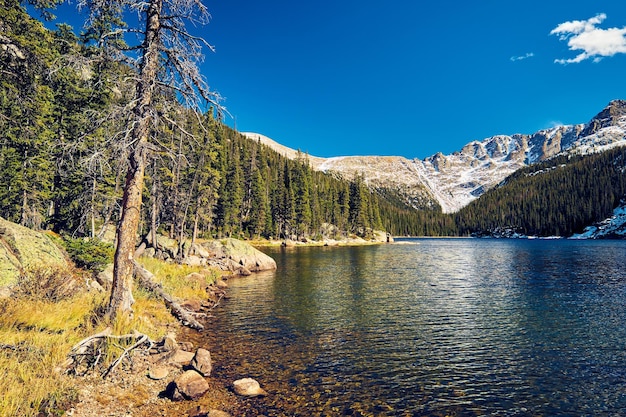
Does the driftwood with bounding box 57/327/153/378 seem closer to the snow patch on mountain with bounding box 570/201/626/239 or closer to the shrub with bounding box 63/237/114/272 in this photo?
the shrub with bounding box 63/237/114/272

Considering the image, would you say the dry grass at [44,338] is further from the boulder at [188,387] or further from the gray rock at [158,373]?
the boulder at [188,387]

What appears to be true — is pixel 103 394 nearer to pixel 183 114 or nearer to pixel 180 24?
pixel 183 114

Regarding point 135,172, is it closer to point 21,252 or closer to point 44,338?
point 44,338

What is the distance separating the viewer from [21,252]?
13.8 meters

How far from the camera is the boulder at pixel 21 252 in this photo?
1217 cm

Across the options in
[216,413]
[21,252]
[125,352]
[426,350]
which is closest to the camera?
[216,413]

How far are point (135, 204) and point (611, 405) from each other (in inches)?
637

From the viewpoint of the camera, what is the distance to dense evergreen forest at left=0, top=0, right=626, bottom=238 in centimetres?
1177

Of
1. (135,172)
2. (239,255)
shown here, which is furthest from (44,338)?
(239,255)

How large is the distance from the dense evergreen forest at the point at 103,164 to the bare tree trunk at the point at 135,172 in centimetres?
47

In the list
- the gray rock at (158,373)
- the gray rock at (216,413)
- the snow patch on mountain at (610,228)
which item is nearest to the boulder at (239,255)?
the gray rock at (158,373)

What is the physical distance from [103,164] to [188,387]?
7855mm

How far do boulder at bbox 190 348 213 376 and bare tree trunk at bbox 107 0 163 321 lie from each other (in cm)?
287

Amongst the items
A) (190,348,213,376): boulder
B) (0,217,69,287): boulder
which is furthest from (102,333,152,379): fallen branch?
(0,217,69,287): boulder
